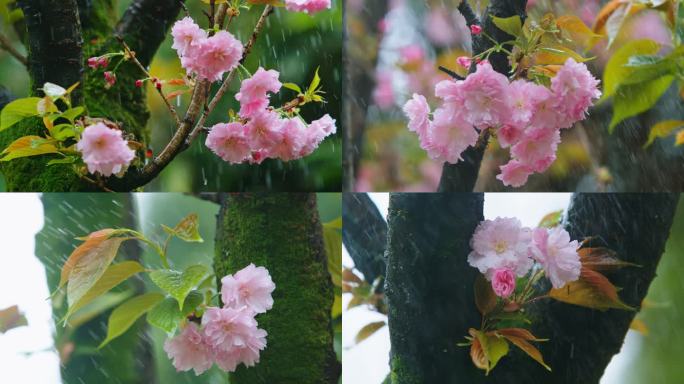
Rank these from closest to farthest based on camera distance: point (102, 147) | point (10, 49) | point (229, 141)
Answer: point (102, 147)
point (229, 141)
point (10, 49)

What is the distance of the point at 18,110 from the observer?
116cm

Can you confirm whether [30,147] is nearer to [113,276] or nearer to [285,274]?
[113,276]

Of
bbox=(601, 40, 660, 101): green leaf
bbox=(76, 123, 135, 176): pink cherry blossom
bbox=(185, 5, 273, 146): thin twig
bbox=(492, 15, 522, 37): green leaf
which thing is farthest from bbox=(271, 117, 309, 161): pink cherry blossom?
bbox=(601, 40, 660, 101): green leaf

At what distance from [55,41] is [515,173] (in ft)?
2.36

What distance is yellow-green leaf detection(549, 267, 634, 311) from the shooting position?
1.27 meters

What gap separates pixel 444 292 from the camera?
1281 millimetres

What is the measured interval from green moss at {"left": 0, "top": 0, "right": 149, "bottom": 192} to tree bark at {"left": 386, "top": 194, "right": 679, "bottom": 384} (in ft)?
A: 1.47

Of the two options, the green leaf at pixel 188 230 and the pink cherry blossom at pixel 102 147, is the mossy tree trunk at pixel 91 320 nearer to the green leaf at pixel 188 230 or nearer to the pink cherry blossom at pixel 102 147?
the green leaf at pixel 188 230

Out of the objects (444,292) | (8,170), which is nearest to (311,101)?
(444,292)

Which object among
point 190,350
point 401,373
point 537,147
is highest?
point 537,147

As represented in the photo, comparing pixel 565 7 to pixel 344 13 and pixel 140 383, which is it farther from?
pixel 140 383

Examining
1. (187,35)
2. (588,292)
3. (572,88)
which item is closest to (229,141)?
(187,35)

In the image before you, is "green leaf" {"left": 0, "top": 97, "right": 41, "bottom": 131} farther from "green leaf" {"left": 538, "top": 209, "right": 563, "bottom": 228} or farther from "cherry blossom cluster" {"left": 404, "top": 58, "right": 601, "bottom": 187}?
"green leaf" {"left": 538, "top": 209, "right": 563, "bottom": 228}

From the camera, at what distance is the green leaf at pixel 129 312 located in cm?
129
